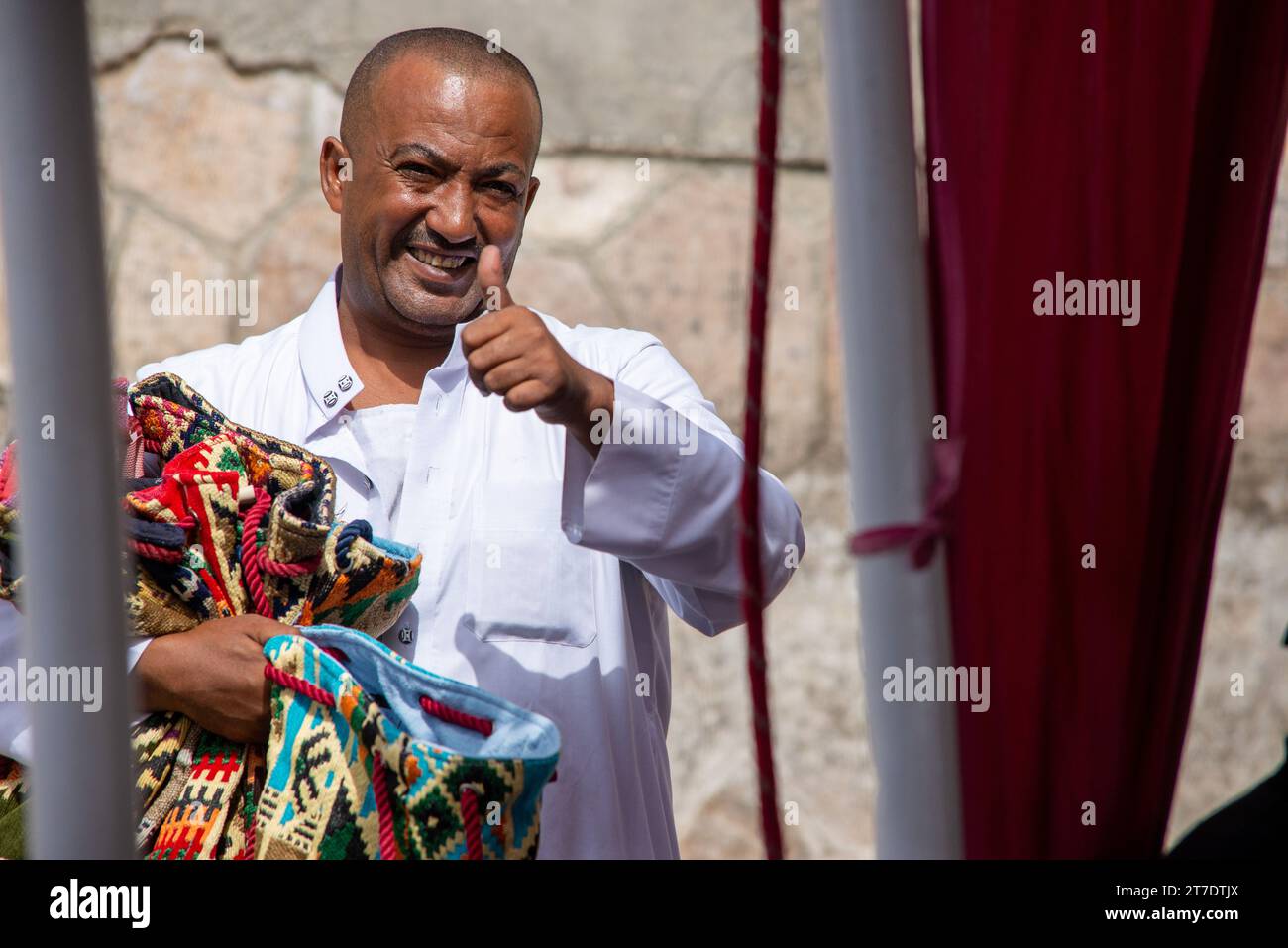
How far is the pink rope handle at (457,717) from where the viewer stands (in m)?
1.28

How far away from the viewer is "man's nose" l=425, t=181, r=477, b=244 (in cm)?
190

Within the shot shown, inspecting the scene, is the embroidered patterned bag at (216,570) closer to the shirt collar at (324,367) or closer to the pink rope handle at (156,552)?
the pink rope handle at (156,552)

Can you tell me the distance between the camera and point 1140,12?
3.33 ft

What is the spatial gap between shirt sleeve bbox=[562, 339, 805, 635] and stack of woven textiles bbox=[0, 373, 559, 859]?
202mm

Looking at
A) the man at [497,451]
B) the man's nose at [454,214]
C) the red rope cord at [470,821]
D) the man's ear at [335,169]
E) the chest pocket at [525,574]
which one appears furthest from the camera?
the man's ear at [335,169]

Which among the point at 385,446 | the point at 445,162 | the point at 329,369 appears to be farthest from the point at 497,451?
the point at 445,162

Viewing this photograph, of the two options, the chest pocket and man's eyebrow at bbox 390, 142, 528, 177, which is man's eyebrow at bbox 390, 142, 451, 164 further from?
the chest pocket

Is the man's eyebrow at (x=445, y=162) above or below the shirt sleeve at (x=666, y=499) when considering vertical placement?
above

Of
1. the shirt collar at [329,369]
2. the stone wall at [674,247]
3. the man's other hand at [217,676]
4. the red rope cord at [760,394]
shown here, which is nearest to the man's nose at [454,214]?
the shirt collar at [329,369]

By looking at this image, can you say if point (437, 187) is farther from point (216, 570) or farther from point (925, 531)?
point (925, 531)

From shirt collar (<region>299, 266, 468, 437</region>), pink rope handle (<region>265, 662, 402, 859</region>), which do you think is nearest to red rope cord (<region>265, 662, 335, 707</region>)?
pink rope handle (<region>265, 662, 402, 859</region>)

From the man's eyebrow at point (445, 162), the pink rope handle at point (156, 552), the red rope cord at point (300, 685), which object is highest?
the man's eyebrow at point (445, 162)

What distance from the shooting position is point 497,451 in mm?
1909
